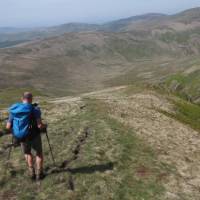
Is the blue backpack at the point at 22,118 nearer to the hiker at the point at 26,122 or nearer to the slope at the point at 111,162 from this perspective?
the hiker at the point at 26,122

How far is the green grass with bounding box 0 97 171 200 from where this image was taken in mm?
18812

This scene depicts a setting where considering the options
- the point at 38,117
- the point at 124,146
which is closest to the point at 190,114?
the point at 124,146

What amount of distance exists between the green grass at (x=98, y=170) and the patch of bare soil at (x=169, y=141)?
2.74 ft

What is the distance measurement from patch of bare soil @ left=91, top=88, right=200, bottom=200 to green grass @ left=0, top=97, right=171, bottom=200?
834 mm

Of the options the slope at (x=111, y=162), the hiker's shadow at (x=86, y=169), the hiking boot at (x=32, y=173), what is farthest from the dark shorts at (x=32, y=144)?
the hiker's shadow at (x=86, y=169)

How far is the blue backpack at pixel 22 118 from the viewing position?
17.3 meters

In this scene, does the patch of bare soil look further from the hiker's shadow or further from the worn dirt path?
the hiker's shadow

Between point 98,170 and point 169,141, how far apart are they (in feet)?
37.5

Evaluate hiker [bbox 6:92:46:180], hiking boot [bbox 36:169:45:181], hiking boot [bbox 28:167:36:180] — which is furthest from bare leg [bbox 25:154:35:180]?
hiker [bbox 6:92:46:180]

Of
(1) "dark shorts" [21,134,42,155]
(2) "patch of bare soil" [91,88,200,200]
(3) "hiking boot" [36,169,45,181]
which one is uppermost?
(1) "dark shorts" [21,134,42,155]

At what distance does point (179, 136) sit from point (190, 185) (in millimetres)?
13314

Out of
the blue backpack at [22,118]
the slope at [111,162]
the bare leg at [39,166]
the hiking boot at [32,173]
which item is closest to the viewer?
the blue backpack at [22,118]

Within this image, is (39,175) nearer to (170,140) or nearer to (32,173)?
(32,173)

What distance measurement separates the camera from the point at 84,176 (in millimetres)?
20719
